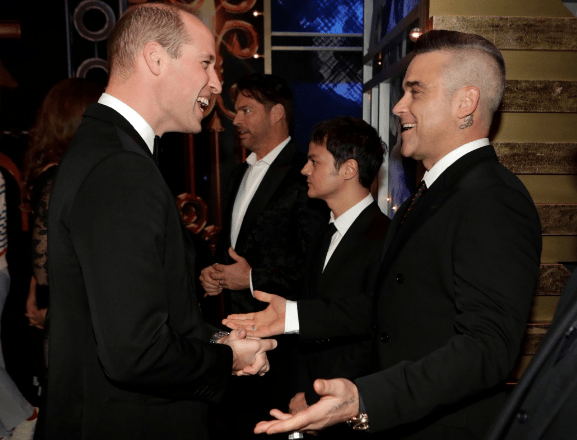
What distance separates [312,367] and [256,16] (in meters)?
3.15

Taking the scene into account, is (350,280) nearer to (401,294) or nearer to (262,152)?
(401,294)

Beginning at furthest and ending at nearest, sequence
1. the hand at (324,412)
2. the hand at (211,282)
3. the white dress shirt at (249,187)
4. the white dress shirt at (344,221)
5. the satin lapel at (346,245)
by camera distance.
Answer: the white dress shirt at (249,187)
the hand at (211,282)
the white dress shirt at (344,221)
the satin lapel at (346,245)
the hand at (324,412)

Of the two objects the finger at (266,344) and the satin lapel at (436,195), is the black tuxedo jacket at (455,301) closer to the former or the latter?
the satin lapel at (436,195)

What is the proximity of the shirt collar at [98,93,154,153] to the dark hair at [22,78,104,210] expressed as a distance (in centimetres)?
108

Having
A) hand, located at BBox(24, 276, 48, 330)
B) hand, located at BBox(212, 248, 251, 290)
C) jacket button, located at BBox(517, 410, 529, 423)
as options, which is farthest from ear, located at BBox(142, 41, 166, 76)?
hand, located at BBox(212, 248, 251, 290)

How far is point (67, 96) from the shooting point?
8.29ft

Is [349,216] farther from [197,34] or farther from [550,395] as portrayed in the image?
[550,395]

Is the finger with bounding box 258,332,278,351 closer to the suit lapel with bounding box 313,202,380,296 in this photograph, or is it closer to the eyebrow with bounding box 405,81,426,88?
the suit lapel with bounding box 313,202,380,296

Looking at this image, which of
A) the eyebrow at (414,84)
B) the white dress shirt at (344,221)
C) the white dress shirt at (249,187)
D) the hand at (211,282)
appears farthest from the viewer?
the white dress shirt at (249,187)

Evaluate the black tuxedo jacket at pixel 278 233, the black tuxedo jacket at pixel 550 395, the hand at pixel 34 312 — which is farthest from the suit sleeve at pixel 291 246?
the black tuxedo jacket at pixel 550 395

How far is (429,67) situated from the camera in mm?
1780

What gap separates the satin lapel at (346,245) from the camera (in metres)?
2.41

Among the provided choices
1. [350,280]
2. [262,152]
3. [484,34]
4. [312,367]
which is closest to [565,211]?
[484,34]

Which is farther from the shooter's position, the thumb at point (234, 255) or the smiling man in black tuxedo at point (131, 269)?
the thumb at point (234, 255)
